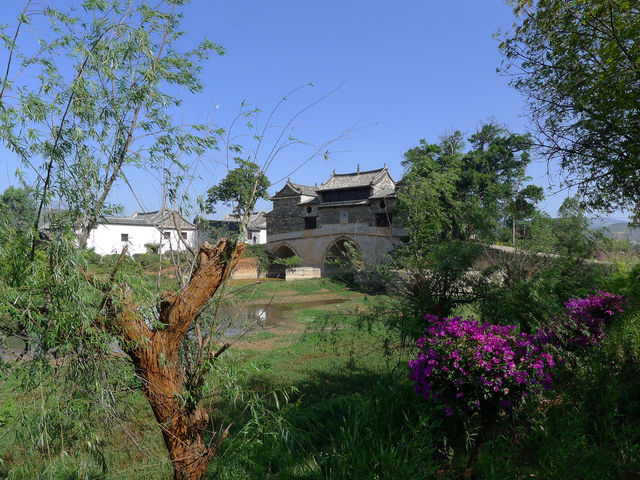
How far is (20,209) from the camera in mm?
3059

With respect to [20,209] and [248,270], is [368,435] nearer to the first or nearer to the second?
[20,209]

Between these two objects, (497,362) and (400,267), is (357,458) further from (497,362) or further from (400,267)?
(400,267)

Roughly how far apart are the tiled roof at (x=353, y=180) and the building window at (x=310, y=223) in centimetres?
226

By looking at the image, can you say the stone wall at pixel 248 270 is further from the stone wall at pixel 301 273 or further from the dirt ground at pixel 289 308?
the dirt ground at pixel 289 308

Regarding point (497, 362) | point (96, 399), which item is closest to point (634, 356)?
point (497, 362)

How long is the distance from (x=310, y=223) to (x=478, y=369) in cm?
2803

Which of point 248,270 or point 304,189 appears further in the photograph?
point 304,189

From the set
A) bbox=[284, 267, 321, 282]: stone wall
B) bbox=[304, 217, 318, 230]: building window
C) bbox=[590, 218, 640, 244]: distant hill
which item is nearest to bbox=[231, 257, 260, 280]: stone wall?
bbox=[284, 267, 321, 282]: stone wall

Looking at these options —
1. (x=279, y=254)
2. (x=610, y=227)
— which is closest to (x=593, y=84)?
(x=610, y=227)

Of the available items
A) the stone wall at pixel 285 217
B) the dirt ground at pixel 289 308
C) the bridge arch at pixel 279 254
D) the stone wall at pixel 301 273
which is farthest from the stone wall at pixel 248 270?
the dirt ground at pixel 289 308

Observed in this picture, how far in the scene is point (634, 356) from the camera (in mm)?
5637

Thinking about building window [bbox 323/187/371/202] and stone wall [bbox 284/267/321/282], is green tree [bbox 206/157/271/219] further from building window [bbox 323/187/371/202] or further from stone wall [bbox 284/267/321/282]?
building window [bbox 323/187/371/202]

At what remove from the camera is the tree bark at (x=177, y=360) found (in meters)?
3.22

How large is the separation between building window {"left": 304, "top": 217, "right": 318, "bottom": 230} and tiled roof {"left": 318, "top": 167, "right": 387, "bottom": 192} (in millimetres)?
2258
